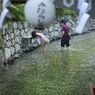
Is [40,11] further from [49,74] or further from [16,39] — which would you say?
[16,39]

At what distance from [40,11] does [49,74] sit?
7769 mm

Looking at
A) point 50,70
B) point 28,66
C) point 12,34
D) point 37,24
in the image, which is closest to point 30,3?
point 37,24

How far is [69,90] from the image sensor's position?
11227 mm

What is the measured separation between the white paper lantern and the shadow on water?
4992mm

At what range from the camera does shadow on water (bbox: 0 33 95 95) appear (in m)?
11.4

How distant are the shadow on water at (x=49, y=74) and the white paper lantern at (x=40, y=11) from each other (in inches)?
197

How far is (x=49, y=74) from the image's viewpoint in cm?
1381

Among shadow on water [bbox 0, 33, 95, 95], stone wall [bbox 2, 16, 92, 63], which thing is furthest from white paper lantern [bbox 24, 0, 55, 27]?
stone wall [bbox 2, 16, 92, 63]

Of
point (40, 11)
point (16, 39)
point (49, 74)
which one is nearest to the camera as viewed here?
point (40, 11)

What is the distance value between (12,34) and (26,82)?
6.30 m

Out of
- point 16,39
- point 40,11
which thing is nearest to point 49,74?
point 16,39

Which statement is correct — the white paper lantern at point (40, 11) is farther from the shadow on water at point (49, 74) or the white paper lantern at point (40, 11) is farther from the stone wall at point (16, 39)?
the stone wall at point (16, 39)

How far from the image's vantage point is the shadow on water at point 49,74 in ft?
37.4

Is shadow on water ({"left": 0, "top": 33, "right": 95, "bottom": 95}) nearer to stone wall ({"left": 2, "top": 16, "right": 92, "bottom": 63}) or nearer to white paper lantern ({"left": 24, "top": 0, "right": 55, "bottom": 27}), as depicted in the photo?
stone wall ({"left": 2, "top": 16, "right": 92, "bottom": 63})
